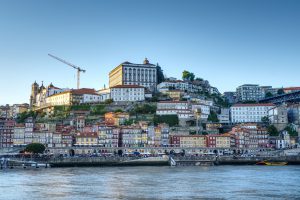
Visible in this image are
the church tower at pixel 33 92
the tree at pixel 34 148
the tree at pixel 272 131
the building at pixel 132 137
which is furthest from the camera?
the church tower at pixel 33 92

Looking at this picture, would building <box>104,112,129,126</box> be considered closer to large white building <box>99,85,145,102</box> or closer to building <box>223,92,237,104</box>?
large white building <box>99,85,145,102</box>

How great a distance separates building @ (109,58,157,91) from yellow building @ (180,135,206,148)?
28.3m

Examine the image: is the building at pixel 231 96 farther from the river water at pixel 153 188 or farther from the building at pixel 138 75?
the river water at pixel 153 188

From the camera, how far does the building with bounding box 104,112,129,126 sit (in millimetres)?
84787

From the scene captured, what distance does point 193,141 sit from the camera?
3125 inches

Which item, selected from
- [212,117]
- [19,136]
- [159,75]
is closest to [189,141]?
[212,117]

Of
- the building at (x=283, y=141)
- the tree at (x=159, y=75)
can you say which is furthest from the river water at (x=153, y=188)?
the tree at (x=159, y=75)

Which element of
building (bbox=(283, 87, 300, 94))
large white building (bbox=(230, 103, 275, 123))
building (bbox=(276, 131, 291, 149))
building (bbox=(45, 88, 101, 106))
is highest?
building (bbox=(283, 87, 300, 94))

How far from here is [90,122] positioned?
89.2 metres

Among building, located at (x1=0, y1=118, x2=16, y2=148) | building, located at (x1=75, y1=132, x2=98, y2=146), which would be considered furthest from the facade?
building, located at (x1=0, y1=118, x2=16, y2=148)

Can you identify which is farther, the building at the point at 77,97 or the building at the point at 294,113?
the building at the point at 77,97

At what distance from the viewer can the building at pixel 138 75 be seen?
10731 cm

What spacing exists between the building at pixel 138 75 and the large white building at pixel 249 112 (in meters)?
20.0

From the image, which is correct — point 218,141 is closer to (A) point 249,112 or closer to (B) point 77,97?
(A) point 249,112
